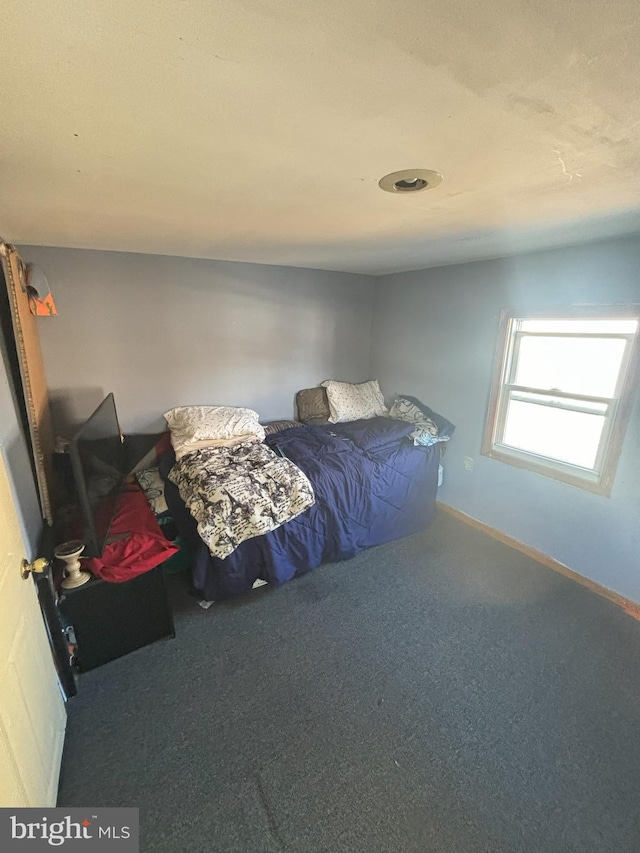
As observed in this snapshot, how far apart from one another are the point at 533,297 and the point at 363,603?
7.48 feet

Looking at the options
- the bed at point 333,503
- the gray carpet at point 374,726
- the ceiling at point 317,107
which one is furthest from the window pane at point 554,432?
the ceiling at point 317,107

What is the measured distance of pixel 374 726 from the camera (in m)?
1.57

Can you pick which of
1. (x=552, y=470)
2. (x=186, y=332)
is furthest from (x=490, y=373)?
(x=186, y=332)

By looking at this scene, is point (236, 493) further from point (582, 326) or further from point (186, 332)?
point (582, 326)

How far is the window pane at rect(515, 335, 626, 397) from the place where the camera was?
7.25ft

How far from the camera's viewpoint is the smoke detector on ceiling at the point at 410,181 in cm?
110

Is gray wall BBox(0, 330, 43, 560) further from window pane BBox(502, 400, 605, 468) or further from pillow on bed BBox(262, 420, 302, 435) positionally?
window pane BBox(502, 400, 605, 468)

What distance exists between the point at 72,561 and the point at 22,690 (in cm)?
58

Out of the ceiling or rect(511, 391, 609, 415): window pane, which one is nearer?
the ceiling

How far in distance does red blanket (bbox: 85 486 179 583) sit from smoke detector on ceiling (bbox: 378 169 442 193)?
1.77 m

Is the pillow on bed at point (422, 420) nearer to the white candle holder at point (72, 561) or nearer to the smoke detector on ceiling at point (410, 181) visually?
the smoke detector on ceiling at point (410, 181)

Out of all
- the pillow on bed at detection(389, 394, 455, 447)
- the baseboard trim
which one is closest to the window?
the pillow on bed at detection(389, 394, 455, 447)

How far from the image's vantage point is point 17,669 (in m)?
1.07

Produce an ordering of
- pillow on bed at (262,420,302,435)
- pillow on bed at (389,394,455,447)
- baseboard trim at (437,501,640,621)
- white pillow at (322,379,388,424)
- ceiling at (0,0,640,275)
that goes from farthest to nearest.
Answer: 1. white pillow at (322,379,388,424)
2. pillow on bed at (262,420,302,435)
3. pillow on bed at (389,394,455,447)
4. baseboard trim at (437,501,640,621)
5. ceiling at (0,0,640,275)
